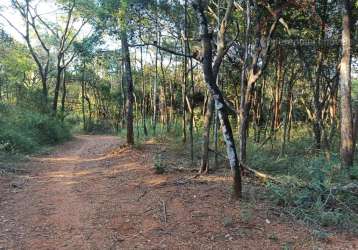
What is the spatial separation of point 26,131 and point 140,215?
10.5 metres

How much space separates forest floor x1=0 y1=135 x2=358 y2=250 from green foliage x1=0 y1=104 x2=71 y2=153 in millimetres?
3544

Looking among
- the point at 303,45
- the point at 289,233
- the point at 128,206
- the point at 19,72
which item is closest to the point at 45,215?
the point at 128,206

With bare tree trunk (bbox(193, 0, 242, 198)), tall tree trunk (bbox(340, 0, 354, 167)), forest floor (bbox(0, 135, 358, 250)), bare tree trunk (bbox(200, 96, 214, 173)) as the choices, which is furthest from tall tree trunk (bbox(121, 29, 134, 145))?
tall tree trunk (bbox(340, 0, 354, 167))

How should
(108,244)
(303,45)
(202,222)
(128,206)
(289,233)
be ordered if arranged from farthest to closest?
(303,45), (128,206), (202,222), (289,233), (108,244)

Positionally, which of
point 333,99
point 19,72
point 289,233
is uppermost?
point 19,72

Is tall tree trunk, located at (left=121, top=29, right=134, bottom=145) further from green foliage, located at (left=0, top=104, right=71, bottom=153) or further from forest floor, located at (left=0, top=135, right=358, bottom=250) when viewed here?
forest floor, located at (left=0, top=135, right=358, bottom=250)

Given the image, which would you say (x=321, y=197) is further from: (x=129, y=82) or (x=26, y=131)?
(x=26, y=131)

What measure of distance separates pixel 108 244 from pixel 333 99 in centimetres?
1327

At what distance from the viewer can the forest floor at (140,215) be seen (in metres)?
5.31

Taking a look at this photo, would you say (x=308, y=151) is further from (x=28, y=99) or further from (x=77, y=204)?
(x=28, y=99)

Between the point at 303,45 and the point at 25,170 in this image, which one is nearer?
the point at 25,170

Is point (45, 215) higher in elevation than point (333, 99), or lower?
lower

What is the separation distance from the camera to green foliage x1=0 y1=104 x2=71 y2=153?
12.8 m

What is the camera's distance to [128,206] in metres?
6.94
